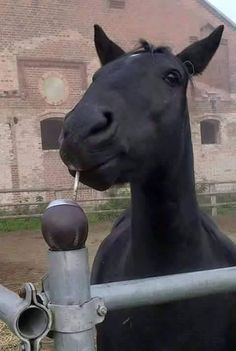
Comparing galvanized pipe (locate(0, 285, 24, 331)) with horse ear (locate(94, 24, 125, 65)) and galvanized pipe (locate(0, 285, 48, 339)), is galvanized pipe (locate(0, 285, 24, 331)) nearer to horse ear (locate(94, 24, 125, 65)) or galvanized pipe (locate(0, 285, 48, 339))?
galvanized pipe (locate(0, 285, 48, 339))

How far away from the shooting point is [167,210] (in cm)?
220

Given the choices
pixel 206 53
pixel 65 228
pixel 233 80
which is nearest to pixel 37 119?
pixel 233 80

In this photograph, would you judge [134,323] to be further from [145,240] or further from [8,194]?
[8,194]

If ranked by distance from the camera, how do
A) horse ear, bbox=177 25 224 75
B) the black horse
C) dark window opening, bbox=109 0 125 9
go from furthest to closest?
dark window opening, bbox=109 0 125 9
horse ear, bbox=177 25 224 75
the black horse

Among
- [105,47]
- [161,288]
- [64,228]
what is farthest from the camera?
[105,47]

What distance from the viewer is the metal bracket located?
1050mm

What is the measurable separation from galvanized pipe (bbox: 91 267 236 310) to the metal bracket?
136mm

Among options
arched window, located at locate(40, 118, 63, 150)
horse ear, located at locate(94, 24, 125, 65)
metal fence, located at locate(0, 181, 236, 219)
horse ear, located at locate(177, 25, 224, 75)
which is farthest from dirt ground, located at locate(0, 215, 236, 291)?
horse ear, located at locate(177, 25, 224, 75)

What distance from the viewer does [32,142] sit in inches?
551

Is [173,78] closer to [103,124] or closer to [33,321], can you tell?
[103,124]

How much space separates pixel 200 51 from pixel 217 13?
1520 centimetres

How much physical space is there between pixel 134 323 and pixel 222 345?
0.39 metres

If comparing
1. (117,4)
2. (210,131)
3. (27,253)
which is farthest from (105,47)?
(210,131)

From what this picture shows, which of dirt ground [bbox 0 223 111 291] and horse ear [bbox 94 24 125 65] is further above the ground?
horse ear [bbox 94 24 125 65]
